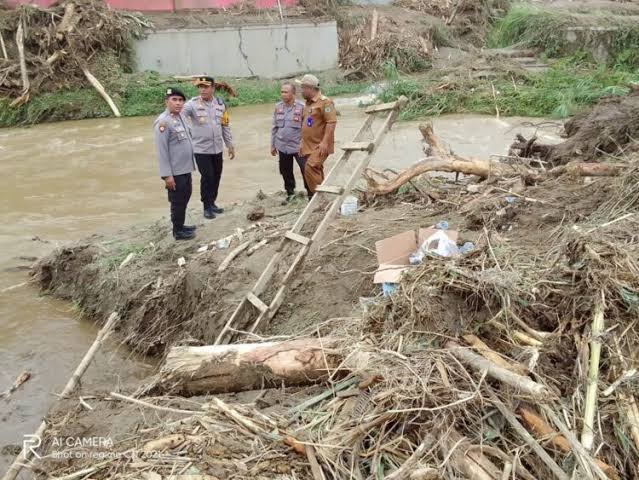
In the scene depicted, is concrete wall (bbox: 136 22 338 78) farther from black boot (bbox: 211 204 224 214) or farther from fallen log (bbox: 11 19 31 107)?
black boot (bbox: 211 204 224 214)

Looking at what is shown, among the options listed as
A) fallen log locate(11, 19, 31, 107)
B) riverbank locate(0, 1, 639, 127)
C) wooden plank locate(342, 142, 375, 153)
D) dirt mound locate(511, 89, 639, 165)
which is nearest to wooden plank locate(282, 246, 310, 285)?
wooden plank locate(342, 142, 375, 153)

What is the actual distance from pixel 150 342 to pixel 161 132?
1962mm

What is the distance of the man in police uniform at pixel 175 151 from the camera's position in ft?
19.2

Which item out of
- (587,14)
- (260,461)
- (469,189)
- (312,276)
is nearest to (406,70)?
(587,14)

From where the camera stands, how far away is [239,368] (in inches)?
133

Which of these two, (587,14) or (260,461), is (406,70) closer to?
(587,14)

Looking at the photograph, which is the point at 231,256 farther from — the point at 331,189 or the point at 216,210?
the point at 216,210

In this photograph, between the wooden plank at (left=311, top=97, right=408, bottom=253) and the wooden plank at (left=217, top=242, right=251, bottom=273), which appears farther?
the wooden plank at (left=217, top=242, right=251, bottom=273)

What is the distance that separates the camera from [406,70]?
60.5 ft

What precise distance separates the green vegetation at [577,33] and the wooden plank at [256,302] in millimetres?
14536

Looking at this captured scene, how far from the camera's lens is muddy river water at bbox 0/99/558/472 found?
5.05 metres

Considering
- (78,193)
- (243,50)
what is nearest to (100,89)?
(243,50)

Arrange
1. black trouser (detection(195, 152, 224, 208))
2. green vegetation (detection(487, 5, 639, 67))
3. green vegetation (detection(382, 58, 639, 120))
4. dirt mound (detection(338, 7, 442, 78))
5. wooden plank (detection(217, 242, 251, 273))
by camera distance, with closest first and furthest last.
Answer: wooden plank (detection(217, 242, 251, 273)) → black trouser (detection(195, 152, 224, 208)) → green vegetation (detection(382, 58, 639, 120)) → green vegetation (detection(487, 5, 639, 67)) → dirt mound (detection(338, 7, 442, 78))

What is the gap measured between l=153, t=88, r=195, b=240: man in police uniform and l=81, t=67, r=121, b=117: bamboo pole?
9.88 metres
